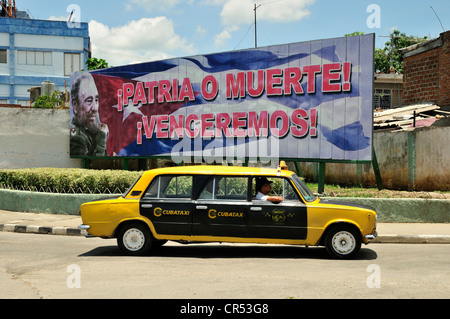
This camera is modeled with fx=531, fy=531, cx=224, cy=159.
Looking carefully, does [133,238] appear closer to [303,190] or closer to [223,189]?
[223,189]

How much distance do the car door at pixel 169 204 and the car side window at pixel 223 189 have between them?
13.0 inches

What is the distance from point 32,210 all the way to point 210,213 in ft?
27.9

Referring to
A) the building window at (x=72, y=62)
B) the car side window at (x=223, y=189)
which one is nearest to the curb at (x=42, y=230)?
the car side window at (x=223, y=189)

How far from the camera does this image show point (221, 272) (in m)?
7.93

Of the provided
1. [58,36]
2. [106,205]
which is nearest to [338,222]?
[106,205]

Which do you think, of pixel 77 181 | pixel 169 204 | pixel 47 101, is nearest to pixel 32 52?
pixel 47 101

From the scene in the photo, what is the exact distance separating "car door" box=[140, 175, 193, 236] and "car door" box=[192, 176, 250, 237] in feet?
0.60

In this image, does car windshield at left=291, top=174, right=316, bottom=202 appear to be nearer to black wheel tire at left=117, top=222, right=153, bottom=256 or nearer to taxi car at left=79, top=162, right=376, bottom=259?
taxi car at left=79, top=162, right=376, bottom=259

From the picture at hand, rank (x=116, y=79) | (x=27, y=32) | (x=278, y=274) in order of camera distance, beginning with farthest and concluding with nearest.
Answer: (x=27, y=32), (x=116, y=79), (x=278, y=274)

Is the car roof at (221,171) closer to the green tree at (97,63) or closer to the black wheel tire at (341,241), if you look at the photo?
the black wheel tire at (341,241)

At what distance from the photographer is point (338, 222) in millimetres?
9125

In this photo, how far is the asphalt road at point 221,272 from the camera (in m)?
6.61

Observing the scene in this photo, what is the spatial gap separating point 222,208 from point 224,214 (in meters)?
0.11
